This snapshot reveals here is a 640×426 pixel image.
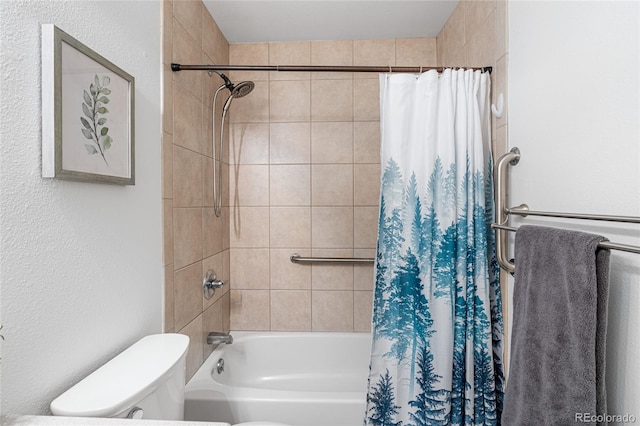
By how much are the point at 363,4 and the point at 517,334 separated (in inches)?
69.7

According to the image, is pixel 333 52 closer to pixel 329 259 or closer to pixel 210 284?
pixel 329 259

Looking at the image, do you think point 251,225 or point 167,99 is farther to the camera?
point 251,225

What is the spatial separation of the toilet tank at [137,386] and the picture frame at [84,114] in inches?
20.4

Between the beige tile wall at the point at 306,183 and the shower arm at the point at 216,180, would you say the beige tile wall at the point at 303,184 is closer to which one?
the beige tile wall at the point at 306,183

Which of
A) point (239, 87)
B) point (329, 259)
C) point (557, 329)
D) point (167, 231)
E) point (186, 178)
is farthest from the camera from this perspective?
point (329, 259)

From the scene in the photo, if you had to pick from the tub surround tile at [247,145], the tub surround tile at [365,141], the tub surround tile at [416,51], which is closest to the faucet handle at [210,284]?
the tub surround tile at [247,145]

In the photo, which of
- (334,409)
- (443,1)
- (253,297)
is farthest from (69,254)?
(443,1)

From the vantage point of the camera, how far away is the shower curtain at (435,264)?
4.39 feet

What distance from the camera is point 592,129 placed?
2.95 ft

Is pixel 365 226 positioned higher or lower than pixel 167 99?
lower

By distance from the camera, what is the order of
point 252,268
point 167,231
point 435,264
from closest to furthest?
point 435,264
point 167,231
point 252,268

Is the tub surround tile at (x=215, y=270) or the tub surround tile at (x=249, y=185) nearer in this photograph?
the tub surround tile at (x=215, y=270)

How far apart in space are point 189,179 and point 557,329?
5.02ft

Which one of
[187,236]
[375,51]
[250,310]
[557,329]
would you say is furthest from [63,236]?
[375,51]
